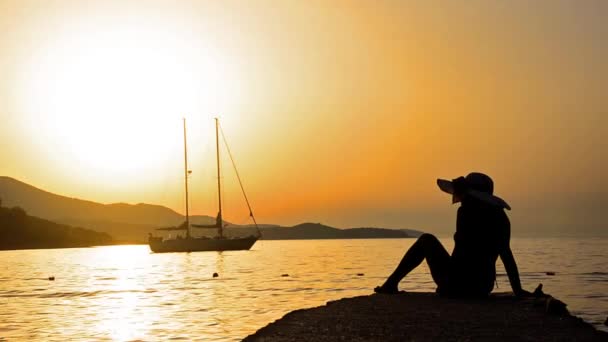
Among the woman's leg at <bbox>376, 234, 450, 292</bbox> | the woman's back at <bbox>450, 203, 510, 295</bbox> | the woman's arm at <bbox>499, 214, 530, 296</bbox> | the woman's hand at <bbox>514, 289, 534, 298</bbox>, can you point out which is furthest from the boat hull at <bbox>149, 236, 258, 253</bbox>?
the woman's arm at <bbox>499, 214, 530, 296</bbox>

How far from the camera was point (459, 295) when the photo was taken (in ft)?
37.3

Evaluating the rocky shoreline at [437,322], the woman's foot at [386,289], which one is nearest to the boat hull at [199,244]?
the woman's foot at [386,289]

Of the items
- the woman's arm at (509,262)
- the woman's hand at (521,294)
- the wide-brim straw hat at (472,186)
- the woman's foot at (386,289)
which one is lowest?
the woman's hand at (521,294)

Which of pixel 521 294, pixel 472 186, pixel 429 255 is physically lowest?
pixel 521 294

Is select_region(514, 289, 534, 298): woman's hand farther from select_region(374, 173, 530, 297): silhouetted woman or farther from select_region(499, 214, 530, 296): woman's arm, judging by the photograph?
select_region(499, 214, 530, 296): woman's arm

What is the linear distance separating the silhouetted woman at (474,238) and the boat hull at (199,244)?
117 metres

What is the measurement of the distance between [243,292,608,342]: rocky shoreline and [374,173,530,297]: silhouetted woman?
54cm

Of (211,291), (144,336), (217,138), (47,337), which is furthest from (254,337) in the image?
(217,138)

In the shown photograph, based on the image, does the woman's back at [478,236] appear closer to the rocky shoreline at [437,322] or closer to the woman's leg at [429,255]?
the woman's leg at [429,255]

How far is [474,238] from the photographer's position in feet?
34.7

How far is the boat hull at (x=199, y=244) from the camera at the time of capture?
12650 cm

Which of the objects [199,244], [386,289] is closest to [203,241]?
[199,244]

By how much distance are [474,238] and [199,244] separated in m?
119

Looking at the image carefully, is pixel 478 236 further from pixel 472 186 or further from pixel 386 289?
pixel 386 289
